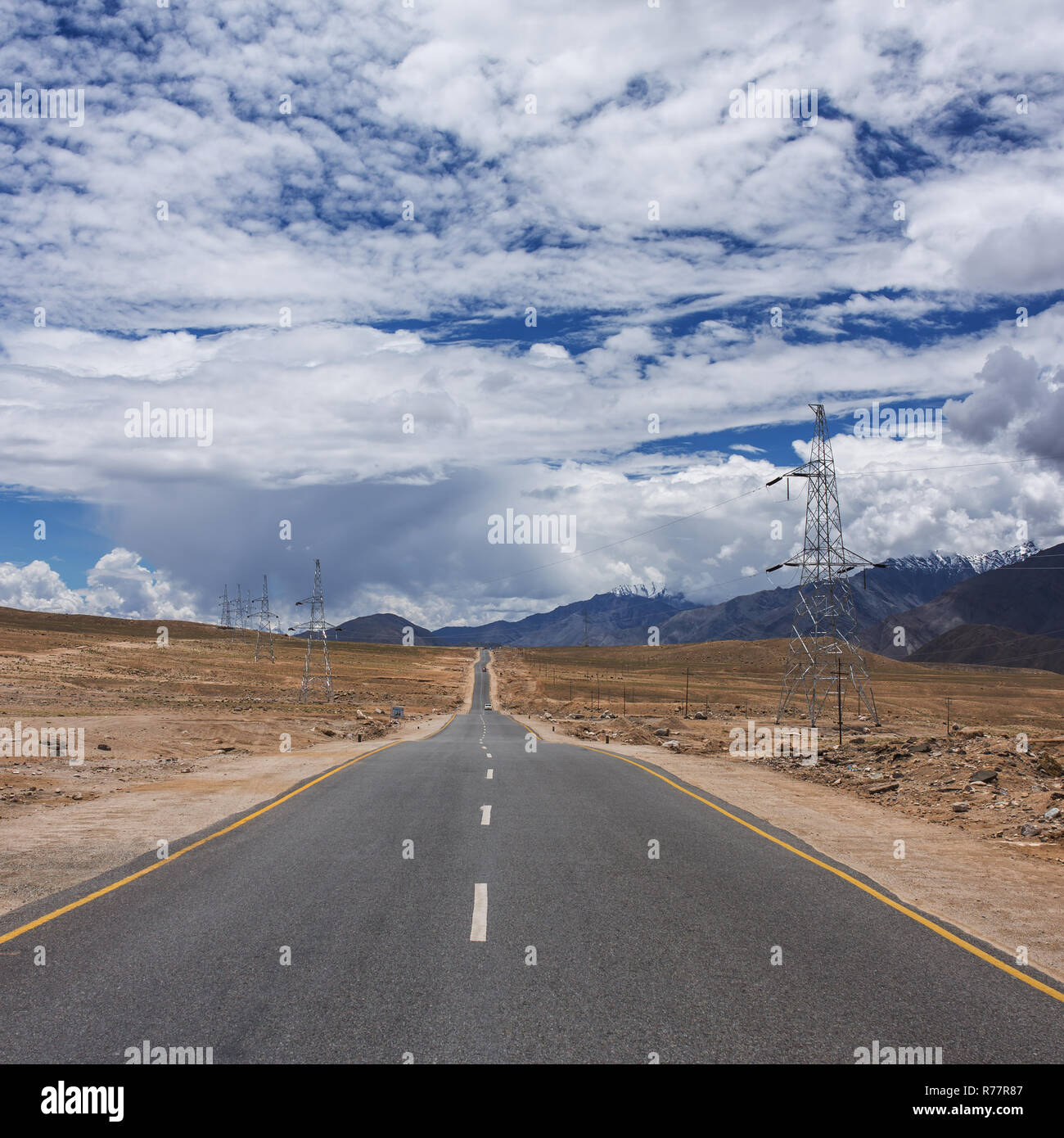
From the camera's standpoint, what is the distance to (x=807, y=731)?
3962 centimetres

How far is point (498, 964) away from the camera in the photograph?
7.12m

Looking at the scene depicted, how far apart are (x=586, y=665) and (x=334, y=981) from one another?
16431cm

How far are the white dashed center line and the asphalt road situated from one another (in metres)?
0.04

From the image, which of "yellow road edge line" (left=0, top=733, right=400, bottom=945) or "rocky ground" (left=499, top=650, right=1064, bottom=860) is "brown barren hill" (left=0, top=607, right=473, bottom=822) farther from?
"rocky ground" (left=499, top=650, right=1064, bottom=860)

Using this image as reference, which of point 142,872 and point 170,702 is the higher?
point 142,872

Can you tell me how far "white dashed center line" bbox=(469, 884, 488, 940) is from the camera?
25.9ft

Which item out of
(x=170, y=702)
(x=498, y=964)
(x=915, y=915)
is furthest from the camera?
(x=170, y=702)

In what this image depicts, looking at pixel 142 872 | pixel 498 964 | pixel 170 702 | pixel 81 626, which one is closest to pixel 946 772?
pixel 498 964

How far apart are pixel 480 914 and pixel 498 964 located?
4.88ft

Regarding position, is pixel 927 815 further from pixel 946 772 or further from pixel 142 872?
pixel 142 872

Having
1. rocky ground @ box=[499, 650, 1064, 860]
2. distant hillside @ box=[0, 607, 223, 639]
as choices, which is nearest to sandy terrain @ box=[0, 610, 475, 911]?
rocky ground @ box=[499, 650, 1064, 860]
